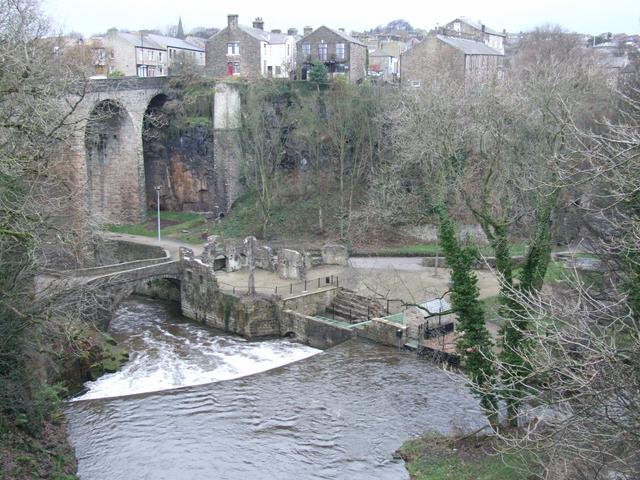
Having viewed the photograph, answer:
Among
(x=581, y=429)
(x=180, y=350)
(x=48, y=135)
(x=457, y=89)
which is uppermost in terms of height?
(x=457, y=89)

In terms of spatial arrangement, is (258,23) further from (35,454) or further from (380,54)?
(35,454)

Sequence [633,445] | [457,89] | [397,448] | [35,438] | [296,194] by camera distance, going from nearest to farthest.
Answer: [633,445] → [35,438] → [397,448] → [457,89] → [296,194]

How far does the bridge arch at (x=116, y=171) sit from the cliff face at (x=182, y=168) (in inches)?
78.1

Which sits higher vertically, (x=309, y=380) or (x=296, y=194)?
(x=296, y=194)

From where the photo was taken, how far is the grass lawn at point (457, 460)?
42.5ft

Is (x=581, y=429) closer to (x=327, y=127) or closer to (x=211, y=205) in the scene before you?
(x=327, y=127)

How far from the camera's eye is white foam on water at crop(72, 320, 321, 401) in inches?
803

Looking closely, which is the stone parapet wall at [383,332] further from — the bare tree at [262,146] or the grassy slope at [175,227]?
the grassy slope at [175,227]

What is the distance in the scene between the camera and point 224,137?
39.3 m

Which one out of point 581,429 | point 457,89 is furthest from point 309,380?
point 457,89

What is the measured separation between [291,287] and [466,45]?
2561 cm

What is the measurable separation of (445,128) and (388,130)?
Answer: 60.0 feet

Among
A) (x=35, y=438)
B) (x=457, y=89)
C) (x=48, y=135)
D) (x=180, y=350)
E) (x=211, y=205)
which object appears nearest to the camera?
(x=48, y=135)

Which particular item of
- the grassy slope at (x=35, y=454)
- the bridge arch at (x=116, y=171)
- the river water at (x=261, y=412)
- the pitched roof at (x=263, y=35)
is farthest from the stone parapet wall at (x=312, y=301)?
the pitched roof at (x=263, y=35)
